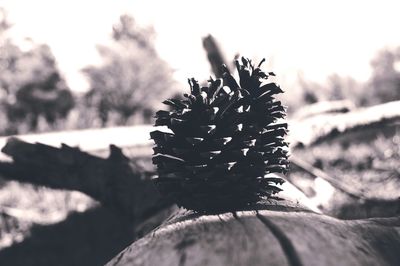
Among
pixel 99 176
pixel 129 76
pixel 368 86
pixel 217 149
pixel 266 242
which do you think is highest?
pixel 129 76

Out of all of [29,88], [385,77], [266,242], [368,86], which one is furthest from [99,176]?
[29,88]

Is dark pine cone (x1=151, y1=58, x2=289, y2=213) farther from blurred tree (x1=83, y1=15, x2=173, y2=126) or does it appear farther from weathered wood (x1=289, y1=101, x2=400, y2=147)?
blurred tree (x1=83, y1=15, x2=173, y2=126)

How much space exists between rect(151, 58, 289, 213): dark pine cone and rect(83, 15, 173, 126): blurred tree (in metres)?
Answer: 9.32

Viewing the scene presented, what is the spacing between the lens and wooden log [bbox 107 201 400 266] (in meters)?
0.90

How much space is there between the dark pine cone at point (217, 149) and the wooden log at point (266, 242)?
2.7 inches

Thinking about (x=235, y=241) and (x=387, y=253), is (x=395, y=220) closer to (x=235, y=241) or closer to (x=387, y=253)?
(x=387, y=253)

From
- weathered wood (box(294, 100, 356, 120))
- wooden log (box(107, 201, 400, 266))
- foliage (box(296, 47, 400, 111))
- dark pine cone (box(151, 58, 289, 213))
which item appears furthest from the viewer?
foliage (box(296, 47, 400, 111))

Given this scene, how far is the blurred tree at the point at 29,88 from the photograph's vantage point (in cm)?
954

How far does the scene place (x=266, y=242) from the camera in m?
0.95

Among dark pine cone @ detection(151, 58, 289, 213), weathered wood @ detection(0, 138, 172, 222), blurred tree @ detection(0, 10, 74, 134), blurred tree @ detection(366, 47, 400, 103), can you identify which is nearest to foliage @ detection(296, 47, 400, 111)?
blurred tree @ detection(366, 47, 400, 103)

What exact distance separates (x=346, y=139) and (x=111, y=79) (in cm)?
1060

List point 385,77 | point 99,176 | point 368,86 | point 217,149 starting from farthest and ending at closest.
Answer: point 368,86 < point 385,77 < point 99,176 < point 217,149

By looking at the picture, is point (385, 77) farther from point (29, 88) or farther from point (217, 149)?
point (29, 88)

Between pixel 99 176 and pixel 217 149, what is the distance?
2202 millimetres
